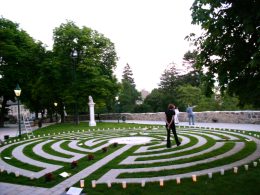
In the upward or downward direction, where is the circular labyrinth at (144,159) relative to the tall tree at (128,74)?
downward

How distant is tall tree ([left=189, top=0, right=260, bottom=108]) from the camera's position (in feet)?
24.8

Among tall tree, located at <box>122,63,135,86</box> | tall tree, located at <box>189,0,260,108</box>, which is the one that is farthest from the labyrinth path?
tall tree, located at <box>122,63,135,86</box>

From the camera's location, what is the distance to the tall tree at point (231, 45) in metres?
7.57

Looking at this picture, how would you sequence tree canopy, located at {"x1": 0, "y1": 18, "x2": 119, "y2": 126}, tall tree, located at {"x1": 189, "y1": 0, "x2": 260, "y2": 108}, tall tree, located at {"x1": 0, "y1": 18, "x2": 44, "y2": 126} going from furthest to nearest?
tall tree, located at {"x1": 0, "y1": 18, "x2": 44, "y2": 126}, tree canopy, located at {"x1": 0, "y1": 18, "x2": 119, "y2": 126}, tall tree, located at {"x1": 189, "y1": 0, "x2": 260, "y2": 108}

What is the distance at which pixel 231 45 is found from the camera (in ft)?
27.3

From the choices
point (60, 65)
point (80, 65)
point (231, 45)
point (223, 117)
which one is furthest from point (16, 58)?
point (231, 45)

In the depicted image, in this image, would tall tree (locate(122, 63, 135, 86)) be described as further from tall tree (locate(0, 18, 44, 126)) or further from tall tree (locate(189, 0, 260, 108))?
tall tree (locate(189, 0, 260, 108))

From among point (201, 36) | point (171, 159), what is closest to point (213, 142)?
point (171, 159)

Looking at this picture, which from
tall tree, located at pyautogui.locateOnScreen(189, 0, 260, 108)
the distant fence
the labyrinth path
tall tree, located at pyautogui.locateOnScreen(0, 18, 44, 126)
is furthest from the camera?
tall tree, located at pyautogui.locateOnScreen(0, 18, 44, 126)

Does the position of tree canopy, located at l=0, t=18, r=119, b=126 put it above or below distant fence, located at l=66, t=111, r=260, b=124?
above

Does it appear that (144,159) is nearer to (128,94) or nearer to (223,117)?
(223,117)

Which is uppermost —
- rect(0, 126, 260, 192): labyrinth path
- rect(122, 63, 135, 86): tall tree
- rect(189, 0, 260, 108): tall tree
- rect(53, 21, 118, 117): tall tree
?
rect(122, 63, 135, 86): tall tree

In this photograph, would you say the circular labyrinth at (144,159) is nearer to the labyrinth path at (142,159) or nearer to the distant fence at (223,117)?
the labyrinth path at (142,159)

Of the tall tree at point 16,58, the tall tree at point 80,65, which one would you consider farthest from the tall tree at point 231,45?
the tall tree at point 16,58
